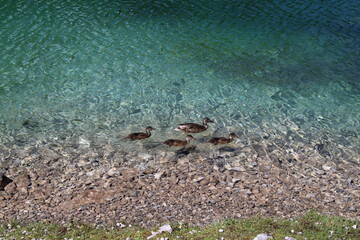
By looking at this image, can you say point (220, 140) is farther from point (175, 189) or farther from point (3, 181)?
point (3, 181)

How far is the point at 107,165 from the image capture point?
1484cm

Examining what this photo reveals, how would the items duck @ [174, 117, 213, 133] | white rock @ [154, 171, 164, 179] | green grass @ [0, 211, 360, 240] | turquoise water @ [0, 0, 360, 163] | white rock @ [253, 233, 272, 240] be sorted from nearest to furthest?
white rock @ [253, 233, 272, 240] → green grass @ [0, 211, 360, 240] → white rock @ [154, 171, 164, 179] → duck @ [174, 117, 213, 133] → turquoise water @ [0, 0, 360, 163]

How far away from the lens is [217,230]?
1049 centimetres

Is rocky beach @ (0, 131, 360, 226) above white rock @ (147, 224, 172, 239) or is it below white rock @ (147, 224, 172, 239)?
below

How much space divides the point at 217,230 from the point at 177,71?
44.8ft

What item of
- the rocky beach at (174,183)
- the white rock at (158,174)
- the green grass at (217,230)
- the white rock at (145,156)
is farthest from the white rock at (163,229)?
the white rock at (145,156)

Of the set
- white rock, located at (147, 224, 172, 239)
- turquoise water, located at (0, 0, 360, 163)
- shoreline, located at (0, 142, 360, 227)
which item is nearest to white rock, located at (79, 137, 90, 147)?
turquoise water, located at (0, 0, 360, 163)

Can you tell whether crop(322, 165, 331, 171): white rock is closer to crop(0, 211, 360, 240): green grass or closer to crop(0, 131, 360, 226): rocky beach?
crop(0, 131, 360, 226): rocky beach

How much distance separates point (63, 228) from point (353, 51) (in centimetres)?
2183

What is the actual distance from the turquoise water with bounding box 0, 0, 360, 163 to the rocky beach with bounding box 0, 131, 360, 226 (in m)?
0.70

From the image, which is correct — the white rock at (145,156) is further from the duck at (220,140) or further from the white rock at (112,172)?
the duck at (220,140)

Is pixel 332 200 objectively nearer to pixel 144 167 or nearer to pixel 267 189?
pixel 267 189

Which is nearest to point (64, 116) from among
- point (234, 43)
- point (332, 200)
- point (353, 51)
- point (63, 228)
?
point (63, 228)

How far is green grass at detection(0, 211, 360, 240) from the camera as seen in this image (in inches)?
404
